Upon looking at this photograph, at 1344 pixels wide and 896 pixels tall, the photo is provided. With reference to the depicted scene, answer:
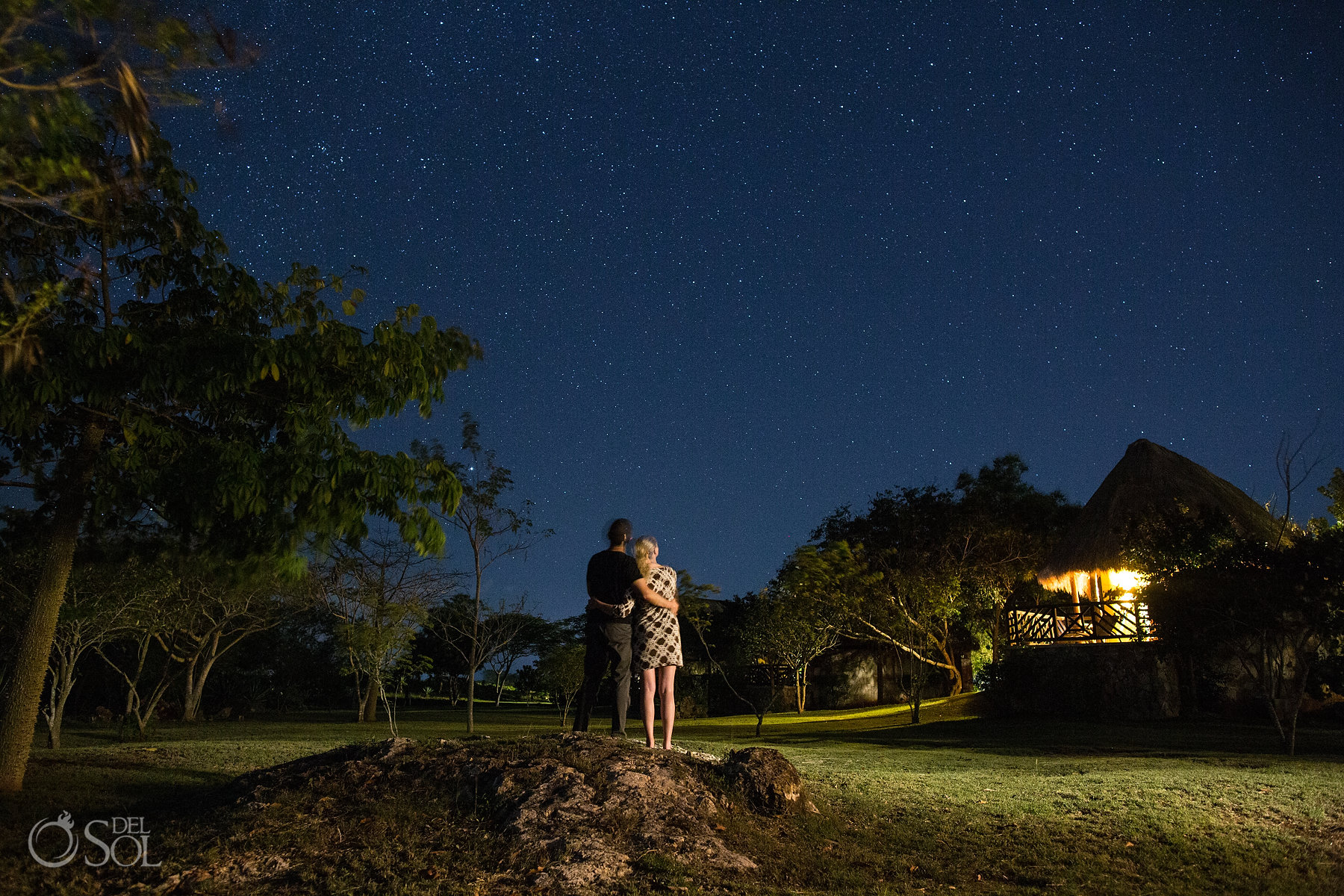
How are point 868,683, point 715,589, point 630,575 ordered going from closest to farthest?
point 630,575 → point 715,589 → point 868,683

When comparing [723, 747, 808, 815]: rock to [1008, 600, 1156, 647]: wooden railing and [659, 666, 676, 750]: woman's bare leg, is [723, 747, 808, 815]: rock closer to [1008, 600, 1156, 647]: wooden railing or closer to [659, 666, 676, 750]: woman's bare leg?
[659, 666, 676, 750]: woman's bare leg

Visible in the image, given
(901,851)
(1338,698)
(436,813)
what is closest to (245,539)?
(436,813)

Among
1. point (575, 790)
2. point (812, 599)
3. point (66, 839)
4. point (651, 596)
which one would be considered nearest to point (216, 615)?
point (812, 599)

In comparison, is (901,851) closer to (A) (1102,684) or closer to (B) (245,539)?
(B) (245,539)

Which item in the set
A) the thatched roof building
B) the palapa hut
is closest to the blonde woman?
the palapa hut

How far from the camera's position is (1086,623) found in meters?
19.0

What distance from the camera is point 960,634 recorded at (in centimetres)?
2997

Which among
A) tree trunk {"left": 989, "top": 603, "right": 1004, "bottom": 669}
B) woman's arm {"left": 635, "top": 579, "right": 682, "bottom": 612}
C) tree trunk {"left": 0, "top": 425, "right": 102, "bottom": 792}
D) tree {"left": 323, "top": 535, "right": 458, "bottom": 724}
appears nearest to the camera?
woman's arm {"left": 635, "top": 579, "right": 682, "bottom": 612}

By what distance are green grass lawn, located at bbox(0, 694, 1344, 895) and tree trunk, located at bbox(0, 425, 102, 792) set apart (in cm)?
38

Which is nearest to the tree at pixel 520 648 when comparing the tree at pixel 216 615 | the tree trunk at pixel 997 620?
the tree at pixel 216 615

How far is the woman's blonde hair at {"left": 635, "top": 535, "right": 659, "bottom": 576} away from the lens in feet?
21.2

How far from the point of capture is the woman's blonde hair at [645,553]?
6457 mm

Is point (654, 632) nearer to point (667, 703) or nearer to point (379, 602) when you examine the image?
point (667, 703)

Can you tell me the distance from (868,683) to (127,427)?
32.5m
